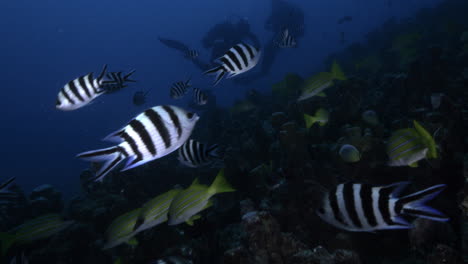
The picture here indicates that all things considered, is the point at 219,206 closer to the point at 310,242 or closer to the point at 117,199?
the point at 310,242

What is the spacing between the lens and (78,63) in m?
129

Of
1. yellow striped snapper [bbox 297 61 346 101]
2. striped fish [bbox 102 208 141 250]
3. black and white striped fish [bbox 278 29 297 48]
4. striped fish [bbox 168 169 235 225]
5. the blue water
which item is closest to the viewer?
striped fish [bbox 168 169 235 225]

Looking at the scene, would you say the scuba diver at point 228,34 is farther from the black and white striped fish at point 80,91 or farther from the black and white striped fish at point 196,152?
the black and white striped fish at point 196,152

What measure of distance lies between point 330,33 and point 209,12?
72691 millimetres

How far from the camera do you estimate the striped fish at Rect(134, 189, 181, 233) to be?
2.70 m

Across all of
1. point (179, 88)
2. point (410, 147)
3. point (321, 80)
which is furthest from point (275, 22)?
point (410, 147)

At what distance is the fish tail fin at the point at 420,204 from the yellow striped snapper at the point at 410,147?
1.50 meters

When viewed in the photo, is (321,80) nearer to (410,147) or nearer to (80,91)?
(410,147)

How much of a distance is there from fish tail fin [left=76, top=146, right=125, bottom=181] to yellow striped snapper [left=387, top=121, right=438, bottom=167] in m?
2.97

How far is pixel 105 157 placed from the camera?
153cm

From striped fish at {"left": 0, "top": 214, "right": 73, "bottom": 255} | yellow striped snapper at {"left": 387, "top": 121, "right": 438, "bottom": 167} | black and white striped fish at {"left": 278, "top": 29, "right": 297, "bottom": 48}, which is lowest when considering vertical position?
yellow striped snapper at {"left": 387, "top": 121, "right": 438, "bottom": 167}

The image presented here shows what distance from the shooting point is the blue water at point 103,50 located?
6919 centimetres

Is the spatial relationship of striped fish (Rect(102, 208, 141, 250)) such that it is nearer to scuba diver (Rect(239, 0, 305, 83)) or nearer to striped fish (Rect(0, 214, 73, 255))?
striped fish (Rect(0, 214, 73, 255))

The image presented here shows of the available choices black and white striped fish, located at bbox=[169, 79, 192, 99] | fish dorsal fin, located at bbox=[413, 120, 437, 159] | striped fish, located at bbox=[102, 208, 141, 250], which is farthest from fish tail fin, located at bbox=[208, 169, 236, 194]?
black and white striped fish, located at bbox=[169, 79, 192, 99]
